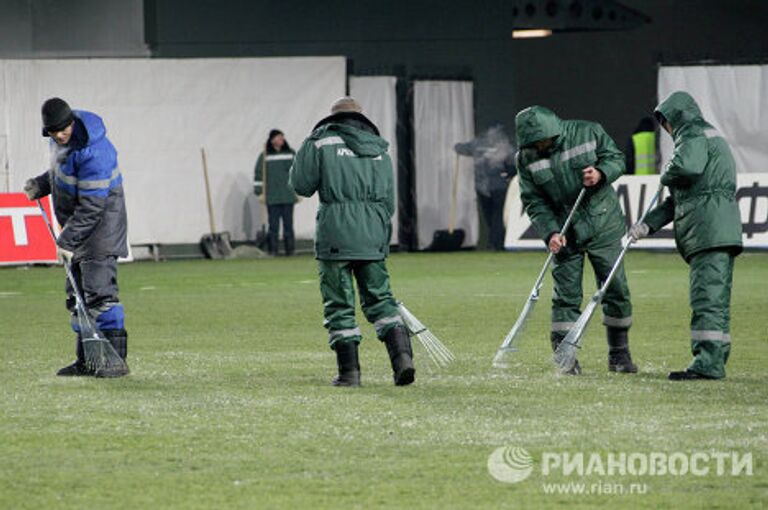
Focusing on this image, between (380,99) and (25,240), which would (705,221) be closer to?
(25,240)

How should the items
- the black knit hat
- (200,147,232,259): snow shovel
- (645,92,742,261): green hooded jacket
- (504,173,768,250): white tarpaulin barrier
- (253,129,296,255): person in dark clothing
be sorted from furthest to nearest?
1. (200,147,232,259): snow shovel
2. (253,129,296,255): person in dark clothing
3. (504,173,768,250): white tarpaulin barrier
4. the black knit hat
5. (645,92,742,261): green hooded jacket

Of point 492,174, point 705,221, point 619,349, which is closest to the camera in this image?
point 705,221

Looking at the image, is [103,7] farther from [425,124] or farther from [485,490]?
[485,490]

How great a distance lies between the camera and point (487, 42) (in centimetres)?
3831

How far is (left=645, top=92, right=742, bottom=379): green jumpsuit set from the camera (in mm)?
13398

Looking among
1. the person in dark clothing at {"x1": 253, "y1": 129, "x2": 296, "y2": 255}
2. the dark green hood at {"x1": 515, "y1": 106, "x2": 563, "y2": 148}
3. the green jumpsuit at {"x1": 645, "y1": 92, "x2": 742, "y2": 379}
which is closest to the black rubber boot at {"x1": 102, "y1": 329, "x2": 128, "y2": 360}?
the dark green hood at {"x1": 515, "y1": 106, "x2": 563, "y2": 148}

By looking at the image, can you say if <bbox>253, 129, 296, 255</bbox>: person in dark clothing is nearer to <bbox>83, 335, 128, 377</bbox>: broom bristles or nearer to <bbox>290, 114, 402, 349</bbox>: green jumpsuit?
<bbox>83, 335, 128, 377</bbox>: broom bristles

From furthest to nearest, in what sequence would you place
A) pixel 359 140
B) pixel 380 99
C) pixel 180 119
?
pixel 380 99 → pixel 180 119 → pixel 359 140

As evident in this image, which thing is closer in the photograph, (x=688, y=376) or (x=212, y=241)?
(x=688, y=376)

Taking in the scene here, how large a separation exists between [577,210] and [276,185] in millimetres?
18352

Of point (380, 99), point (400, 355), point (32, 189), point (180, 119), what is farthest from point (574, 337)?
point (380, 99)

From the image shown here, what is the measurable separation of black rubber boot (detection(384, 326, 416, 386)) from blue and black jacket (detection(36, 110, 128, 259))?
7.61 ft

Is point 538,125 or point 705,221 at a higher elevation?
point 538,125

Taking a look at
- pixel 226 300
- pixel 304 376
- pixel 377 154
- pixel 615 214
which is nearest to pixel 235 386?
pixel 304 376
